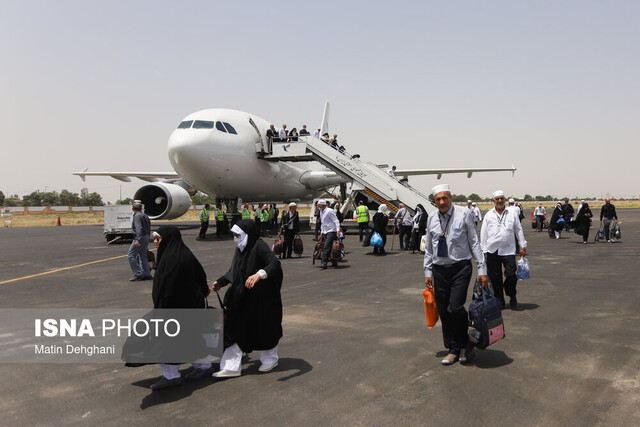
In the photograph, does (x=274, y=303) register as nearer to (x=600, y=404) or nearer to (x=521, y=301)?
(x=600, y=404)

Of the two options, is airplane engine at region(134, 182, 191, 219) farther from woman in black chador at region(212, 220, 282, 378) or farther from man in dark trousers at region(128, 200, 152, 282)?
woman in black chador at region(212, 220, 282, 378)

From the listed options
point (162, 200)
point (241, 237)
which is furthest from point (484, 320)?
point (162, 200)

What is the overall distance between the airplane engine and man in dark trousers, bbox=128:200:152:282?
39.1 feet

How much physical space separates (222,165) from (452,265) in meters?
15.9

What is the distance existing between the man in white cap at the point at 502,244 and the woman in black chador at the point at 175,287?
14.0ft

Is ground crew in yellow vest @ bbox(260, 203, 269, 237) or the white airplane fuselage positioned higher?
the white airplane fuselage

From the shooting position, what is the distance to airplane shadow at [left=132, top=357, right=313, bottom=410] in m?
3.95

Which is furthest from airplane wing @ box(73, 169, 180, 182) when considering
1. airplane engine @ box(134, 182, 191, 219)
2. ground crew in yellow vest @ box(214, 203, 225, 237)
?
ground crew in yellow vest @ box(214, 203, 225, 237)

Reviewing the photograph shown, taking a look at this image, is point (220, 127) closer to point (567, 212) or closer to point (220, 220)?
point (220, 220)

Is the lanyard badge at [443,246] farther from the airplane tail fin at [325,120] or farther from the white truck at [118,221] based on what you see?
the airplane tail fin at [325,120]

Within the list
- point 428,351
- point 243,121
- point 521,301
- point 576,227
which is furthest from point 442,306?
point 243,121

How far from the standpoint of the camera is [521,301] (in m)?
7.31

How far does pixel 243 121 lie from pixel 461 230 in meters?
17.4

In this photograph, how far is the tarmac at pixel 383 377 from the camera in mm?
3535
